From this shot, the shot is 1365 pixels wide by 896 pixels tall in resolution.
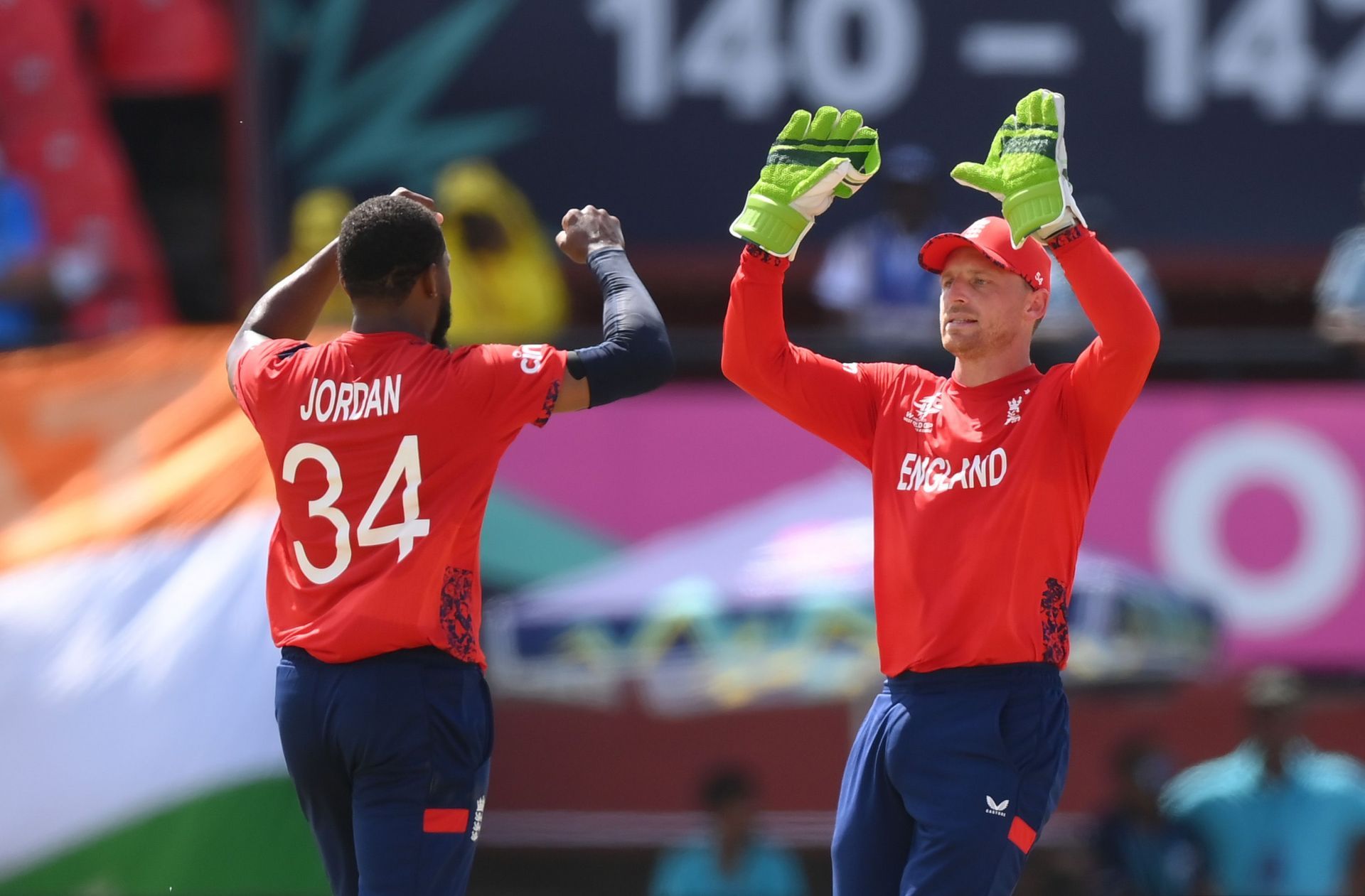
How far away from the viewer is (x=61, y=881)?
7.91m

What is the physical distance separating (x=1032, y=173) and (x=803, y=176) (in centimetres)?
51

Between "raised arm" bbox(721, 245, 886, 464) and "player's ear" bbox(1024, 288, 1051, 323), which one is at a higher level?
"player's ear" bbox(1024, 288, 1051, 323)

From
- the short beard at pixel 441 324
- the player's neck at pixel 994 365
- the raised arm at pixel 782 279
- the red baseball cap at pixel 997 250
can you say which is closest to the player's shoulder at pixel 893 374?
the raised arm at pixel 782 279

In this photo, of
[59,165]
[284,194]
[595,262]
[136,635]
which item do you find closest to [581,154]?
[284,194]

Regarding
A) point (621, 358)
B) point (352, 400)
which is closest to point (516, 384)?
point (621, 358)

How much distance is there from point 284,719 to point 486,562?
4.96m

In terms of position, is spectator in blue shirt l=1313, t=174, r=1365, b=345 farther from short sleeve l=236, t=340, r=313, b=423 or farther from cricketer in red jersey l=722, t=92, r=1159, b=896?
short sleeve l=236, t=340, r=313, b=423

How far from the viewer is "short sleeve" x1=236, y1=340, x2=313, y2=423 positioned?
4.16 m

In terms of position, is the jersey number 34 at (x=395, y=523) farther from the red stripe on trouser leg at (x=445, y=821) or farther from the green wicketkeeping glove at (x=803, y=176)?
the green wicketkeeping glove at (x=803, y=176)

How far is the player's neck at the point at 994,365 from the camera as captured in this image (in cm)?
425

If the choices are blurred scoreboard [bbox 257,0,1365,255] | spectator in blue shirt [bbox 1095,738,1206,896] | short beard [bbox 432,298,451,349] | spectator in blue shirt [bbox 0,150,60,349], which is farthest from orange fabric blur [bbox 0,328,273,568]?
short beard [bbox 432,298,451,349]

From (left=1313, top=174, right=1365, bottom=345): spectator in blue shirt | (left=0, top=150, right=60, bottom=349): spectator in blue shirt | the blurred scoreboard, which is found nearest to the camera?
(left=1313, top=174, right=1365, bottom=345): spectator in blue shirt

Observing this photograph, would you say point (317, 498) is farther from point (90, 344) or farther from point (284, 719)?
point (90, 344)

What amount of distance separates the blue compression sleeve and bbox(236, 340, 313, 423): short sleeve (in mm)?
577
